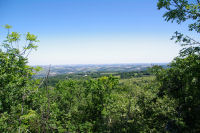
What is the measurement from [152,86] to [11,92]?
1322 centimetres

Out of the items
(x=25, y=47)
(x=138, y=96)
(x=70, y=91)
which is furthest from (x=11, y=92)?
(x=70, y=91)

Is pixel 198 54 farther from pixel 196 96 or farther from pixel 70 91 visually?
pixel 70 91

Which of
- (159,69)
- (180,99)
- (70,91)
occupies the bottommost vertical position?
(70,91)

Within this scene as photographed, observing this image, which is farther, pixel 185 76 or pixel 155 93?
pixel 155 93

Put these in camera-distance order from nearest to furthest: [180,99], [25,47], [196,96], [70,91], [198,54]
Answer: [196,96]
[198,54]
[180,99]
[25,47]
[70,91]

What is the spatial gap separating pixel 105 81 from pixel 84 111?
8766 millimetres

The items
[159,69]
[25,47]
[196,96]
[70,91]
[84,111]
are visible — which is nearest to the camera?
[196,96]

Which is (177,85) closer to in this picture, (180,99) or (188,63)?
(180,99)

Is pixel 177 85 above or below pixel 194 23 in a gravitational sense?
below

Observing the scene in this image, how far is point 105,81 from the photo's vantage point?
1129 inches

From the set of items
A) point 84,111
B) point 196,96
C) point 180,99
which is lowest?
point 84,111

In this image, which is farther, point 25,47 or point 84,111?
point 84,111

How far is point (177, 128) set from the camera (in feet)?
29.7

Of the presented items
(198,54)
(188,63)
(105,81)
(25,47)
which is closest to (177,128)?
(188,63)
